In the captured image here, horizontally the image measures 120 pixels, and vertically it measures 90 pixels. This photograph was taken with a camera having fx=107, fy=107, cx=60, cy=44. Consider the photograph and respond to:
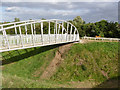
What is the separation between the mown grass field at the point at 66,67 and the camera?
22.3 meters

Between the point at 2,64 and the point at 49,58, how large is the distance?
13.3m

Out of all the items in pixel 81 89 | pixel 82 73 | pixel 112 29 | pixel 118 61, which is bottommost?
pixel 81 89

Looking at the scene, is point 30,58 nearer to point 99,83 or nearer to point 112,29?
point 99,83

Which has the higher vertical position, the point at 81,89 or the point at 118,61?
the point at 118,61

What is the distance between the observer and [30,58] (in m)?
32.1

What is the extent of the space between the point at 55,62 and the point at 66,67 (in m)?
3.68

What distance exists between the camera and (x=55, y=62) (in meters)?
29.0

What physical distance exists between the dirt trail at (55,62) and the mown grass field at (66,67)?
0.79m

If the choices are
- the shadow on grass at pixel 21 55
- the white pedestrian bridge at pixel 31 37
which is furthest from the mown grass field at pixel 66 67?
the white pedestrian bridge at pixel 31 37

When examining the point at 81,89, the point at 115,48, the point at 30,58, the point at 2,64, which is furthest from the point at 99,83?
the point at 2,64

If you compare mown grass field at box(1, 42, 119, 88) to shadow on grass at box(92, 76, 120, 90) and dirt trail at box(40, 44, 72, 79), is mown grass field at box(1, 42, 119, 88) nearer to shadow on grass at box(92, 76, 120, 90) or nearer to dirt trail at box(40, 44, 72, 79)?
shadow on grass at box(92, 76, 120, 90)

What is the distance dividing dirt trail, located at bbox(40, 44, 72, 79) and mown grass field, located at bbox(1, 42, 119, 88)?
2.58ft

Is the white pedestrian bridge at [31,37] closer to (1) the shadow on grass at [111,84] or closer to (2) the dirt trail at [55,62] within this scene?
(2) the dirt trail at [55,62]

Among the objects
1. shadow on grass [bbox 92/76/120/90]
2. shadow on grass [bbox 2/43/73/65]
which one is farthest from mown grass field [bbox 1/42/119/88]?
shadow on grass [bbox 92/76/120/90]
